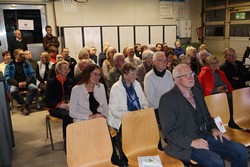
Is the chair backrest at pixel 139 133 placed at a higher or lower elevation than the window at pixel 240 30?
lower

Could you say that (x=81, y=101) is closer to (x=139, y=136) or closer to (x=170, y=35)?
(x=139, y=136)

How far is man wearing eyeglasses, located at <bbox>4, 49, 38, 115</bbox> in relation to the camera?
4871 millimetres

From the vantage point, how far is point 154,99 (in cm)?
314

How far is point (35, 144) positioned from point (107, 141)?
1.80 meters

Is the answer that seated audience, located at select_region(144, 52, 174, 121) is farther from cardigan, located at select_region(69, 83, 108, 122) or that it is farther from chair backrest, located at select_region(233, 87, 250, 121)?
chair backrest, located at select_region(233, 87, 250, 121)

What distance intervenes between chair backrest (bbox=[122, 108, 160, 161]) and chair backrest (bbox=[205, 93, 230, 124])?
2.51 feet

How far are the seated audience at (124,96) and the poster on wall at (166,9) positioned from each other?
6.04 meters

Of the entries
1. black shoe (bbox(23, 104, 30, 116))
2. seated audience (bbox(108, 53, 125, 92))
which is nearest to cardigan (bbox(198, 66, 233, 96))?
seated audience (bbox(108, 53, 125, 92))

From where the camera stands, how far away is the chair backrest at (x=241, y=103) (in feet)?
9.42

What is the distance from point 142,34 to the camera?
25.8 ft

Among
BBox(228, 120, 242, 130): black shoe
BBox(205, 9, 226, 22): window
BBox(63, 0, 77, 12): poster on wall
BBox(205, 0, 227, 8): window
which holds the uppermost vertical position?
BBox(205, 0, 227, 8): window

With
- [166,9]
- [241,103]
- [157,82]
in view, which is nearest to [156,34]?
[166,9]

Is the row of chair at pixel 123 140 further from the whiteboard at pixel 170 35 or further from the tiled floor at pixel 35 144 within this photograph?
the whiteboard at pixel 170 35

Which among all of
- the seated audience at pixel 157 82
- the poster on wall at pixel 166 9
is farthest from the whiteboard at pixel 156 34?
the seated audience at pixel 157 82
